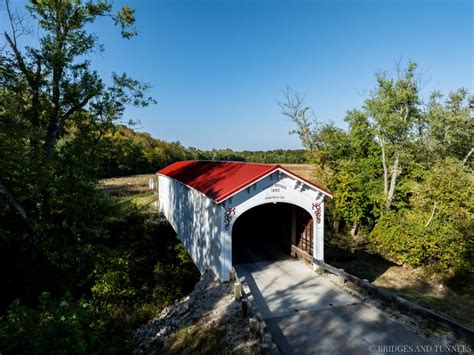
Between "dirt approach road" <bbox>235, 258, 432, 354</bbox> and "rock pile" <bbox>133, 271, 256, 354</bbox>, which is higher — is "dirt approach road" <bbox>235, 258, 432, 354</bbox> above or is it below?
above

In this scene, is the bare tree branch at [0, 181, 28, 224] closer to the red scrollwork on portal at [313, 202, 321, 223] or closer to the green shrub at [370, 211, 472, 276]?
the red scrollwork on portal at [313, 202, 321, 223]

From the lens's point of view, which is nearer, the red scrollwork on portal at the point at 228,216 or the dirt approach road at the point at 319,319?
the dirt approach road at the point at 319,319

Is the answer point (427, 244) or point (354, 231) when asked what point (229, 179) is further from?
point (354, 231)

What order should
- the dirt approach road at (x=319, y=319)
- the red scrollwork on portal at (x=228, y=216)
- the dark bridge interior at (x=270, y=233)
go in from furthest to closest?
the dark bridge interior at (x=270, y=233)
the red scrollwork on portal at (x=228, y=216)
the dirt approach road at (x=319, y=319)

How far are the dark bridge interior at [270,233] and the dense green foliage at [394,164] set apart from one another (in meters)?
6.08

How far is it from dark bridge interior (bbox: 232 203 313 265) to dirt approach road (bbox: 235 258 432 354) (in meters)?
2.26

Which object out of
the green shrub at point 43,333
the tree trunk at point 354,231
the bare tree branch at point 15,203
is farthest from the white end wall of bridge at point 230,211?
the tree trunk at point 354,231

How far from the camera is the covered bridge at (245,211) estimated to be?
1105cm

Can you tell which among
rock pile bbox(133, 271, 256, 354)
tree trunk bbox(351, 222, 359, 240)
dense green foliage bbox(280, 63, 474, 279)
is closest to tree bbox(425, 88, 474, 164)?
dense green foliage bbox(280, 63, 474, 279)

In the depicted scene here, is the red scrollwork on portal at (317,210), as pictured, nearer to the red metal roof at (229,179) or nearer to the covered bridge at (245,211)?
the covered bridge at (245,211)

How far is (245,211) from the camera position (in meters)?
13.5

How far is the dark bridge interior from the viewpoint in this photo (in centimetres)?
1360

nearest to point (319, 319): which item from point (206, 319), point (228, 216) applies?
point (206, 319)

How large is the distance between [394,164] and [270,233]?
11399mm
